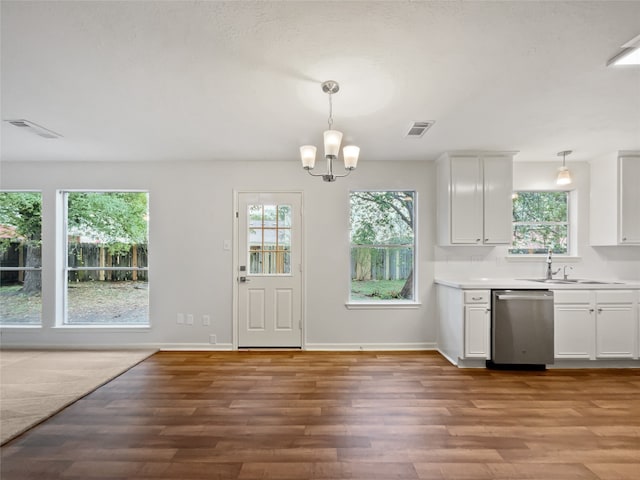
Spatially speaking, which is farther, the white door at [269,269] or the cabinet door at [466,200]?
the white door at [269,269]

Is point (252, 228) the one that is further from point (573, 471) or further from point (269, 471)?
point (573, 471)

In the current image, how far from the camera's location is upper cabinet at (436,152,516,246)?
3.99m

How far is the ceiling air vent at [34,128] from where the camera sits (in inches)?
120

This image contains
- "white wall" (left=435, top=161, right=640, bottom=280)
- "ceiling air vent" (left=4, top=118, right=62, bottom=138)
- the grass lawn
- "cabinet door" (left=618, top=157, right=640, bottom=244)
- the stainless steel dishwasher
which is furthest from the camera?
the grass lawn

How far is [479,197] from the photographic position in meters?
3.99

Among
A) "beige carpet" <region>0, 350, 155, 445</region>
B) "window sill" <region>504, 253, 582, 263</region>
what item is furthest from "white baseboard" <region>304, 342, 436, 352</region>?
"beige carpet" <region>0, 350, 155, 445</region>

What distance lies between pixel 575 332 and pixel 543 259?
1.01 meters

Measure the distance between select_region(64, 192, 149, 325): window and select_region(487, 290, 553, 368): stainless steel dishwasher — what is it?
4.38 meters

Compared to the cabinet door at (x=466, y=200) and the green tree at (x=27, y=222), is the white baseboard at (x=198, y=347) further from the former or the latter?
the cabinet door at (x=466, y=200)

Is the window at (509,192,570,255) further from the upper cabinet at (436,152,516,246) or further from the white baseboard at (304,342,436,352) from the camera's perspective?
the white baseboard at (304,342,436,352)

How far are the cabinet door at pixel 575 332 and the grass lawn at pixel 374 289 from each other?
5.95ft

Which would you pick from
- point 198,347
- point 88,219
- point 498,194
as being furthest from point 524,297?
point 88,219

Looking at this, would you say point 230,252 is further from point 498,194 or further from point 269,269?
point 498,194

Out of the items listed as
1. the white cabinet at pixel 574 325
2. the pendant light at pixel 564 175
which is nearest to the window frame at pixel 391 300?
the white cabinet at pixel 574 325
